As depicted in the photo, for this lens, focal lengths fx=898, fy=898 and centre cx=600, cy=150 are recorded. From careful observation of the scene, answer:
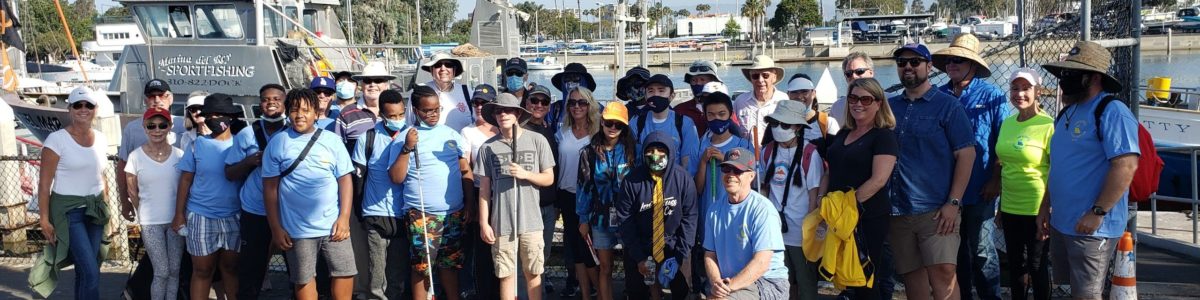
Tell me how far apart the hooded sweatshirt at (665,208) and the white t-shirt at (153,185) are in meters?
2.88

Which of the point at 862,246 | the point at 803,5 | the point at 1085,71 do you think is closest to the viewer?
the point at 1085,71

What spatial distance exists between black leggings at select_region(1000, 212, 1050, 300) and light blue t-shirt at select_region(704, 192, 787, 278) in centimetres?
162

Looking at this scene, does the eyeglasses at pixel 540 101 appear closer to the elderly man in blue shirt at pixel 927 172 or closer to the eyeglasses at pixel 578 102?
the eyeglasses at pixel 578 102

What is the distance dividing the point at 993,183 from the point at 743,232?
185 centimetres

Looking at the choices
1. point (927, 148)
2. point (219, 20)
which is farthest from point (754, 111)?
point (219, 20)

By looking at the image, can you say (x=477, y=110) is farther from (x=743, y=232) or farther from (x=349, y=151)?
(x=743, y=232)

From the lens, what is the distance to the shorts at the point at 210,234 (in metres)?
5.71

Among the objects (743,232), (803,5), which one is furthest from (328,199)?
(803,5)

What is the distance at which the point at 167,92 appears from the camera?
632 centimetres

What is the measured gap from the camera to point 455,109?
23.6 ft

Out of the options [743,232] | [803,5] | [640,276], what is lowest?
[640,276]

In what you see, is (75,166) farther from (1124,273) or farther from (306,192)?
(1124,273)

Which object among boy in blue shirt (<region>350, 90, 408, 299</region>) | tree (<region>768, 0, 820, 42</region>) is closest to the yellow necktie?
boy in blue shirt (<region>350, 90, 408, 299</region>)

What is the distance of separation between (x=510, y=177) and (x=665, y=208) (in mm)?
1011
